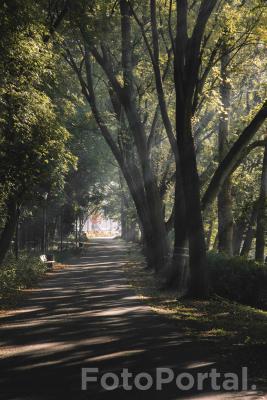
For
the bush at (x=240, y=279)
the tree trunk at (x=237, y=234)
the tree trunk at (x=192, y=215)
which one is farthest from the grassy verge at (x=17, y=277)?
the tree trunk at (x=237, y=234)

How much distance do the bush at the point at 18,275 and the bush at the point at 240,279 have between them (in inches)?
259

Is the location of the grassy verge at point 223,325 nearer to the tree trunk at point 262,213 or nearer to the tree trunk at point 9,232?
the tree trunk at point 9,232

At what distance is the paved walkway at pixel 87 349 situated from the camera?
600 centimetres

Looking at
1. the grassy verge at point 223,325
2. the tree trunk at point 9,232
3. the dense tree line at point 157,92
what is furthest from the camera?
the tree trunk at point 9,232

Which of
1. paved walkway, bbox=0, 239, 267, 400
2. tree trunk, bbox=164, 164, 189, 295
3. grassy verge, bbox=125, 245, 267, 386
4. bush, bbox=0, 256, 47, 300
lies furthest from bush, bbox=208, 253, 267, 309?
bush, bbox=0, 256, 47, 300

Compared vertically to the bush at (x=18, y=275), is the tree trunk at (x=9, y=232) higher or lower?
higher

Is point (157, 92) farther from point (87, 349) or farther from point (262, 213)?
point (87, 349)

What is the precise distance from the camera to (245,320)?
11016 millimetres

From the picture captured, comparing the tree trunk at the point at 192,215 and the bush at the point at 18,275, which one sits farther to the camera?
the bush at the point at 18,275

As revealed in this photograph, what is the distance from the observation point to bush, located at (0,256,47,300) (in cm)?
1711

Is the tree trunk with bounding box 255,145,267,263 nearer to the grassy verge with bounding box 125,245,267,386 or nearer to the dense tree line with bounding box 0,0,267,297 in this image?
the dense tree line with bounding box 0,0,267,297

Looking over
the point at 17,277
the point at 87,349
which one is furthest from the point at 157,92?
the point at 87,349

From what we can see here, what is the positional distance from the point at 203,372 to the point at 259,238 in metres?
16.6

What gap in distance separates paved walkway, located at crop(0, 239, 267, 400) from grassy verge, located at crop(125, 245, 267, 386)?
1.00 feet
